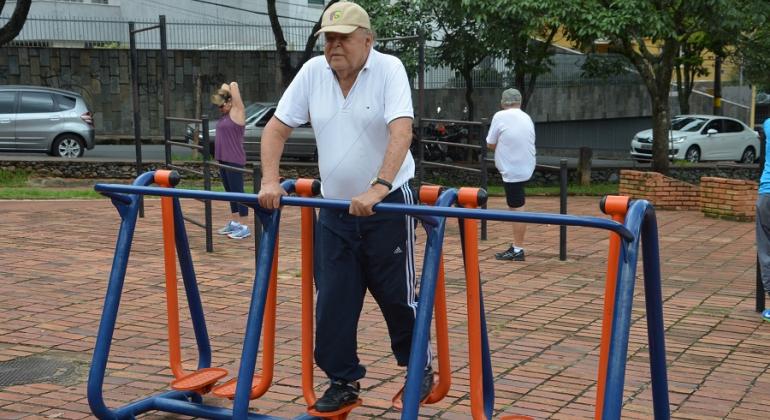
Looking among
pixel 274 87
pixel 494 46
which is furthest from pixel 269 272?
pixel 274 87

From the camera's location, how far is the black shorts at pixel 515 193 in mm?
10359

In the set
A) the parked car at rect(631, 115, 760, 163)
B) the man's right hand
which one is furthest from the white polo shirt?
the parked car at rect(631, 115, 760, 163)

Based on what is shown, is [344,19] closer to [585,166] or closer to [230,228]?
[230,228]

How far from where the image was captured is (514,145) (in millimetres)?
10258

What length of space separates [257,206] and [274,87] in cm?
2714

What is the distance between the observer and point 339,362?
16.1ft

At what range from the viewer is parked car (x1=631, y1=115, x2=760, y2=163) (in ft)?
94.0

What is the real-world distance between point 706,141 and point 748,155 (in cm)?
180

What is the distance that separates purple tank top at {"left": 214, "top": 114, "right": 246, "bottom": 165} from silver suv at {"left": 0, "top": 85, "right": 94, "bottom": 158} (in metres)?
10.9

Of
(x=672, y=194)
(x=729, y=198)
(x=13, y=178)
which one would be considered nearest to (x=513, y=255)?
(x=729, y=198)

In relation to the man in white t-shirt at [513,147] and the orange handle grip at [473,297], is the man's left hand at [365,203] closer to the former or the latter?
the orange handle grip at [473,297]

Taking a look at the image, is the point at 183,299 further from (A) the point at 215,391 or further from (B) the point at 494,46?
(B) the point at 494,46

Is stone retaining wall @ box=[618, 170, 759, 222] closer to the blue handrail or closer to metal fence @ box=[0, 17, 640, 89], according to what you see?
the blue handrail

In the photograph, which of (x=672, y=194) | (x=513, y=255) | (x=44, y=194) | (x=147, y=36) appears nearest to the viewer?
(x=513, y=255)
